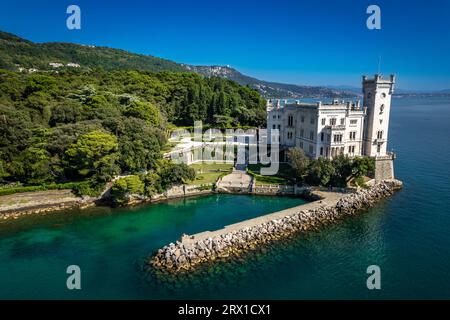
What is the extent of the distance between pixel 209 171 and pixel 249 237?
17081 mm

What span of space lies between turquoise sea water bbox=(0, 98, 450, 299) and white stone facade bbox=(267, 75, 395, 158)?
305 inches

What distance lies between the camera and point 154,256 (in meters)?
21.8

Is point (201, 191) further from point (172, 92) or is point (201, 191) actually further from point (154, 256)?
point (172, 92)

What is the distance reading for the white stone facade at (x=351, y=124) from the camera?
120 ft

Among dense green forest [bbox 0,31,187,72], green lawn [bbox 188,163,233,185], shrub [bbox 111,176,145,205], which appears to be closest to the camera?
shrub [bbox 111,176,145,205]

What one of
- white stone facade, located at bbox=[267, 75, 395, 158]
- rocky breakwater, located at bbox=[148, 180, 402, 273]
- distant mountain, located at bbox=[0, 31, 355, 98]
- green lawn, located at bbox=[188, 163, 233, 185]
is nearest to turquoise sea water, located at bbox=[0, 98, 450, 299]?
rocky breakwater, located at bbox=[148, 180, 402, 273]

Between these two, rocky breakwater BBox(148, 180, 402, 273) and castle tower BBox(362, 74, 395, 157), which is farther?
castle tower BBox(362, 74, 395, 157)

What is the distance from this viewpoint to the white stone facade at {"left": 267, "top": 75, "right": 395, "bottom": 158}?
36.5 metres

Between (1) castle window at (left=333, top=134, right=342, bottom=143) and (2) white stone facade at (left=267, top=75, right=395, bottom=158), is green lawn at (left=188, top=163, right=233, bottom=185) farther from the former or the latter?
(1) castle window at (left=333, top=134, right=342, bottom=143)

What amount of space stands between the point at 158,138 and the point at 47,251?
60.2 feet

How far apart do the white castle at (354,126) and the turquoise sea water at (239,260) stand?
280 inches

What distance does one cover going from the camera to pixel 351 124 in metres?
37.5

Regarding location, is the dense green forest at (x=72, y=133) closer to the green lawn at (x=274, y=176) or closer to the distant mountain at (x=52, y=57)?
the green lawn at (x=274, y=176)

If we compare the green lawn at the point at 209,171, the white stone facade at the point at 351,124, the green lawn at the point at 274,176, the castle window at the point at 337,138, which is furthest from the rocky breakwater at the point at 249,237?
the green lawn at the point at 209,171
